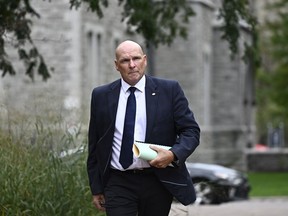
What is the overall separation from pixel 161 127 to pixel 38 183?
275 cm

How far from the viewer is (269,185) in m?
33.0

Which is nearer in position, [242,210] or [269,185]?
[242,210]

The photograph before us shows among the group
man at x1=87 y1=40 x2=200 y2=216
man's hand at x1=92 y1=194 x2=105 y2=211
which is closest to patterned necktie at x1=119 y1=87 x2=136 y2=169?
man at x1=87 y1=40 x2=200 y2=216

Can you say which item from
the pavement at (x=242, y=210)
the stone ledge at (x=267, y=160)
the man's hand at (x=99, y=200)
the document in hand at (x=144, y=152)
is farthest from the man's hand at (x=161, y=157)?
the stone ledge at (x=267, y=160)

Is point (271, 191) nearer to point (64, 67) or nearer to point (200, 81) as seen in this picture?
point (64, 67)

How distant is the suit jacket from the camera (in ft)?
23.9

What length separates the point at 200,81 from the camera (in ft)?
136

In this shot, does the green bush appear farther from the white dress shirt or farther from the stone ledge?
the stone ledge

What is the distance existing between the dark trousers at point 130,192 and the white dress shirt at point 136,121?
8cm

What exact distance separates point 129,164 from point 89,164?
1.48ft

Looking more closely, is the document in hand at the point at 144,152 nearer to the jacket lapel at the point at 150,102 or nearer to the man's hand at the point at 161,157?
the man's hand at the point at 161,157

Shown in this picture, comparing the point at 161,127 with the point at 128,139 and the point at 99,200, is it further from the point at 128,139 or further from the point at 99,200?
the point at 99,200

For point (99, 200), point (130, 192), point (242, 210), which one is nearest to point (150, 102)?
point (130, 192)

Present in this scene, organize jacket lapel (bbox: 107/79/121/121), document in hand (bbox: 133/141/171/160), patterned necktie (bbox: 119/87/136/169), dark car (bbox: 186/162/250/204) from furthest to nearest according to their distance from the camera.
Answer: dark car (bbox: 186/162/250/204), jacket lapel (bbox: 107/79/121/121), patterned necktie (bbox: 119/87/136/169), document in hand (bbox: 133/141/171/160)
